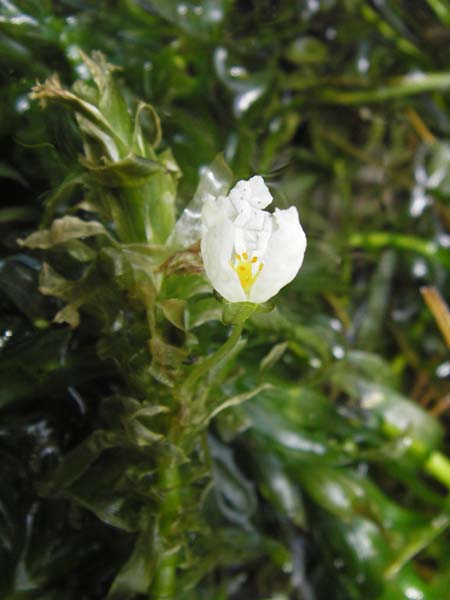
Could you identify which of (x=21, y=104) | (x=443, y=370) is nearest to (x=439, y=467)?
(x=443, y=370)

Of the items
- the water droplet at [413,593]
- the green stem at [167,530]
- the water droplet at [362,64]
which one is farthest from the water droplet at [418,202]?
the green stem at [167,530]

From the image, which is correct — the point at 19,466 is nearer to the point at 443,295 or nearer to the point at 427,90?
the point at 443,295

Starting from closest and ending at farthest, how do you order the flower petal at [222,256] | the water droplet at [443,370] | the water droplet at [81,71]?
1. the flower petal at [222,256]
2. the water droplet at [81,71]
3. the water droplet at [443,370]

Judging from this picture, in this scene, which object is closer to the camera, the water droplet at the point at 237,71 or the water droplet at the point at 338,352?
the water droplet at the point at 338,352

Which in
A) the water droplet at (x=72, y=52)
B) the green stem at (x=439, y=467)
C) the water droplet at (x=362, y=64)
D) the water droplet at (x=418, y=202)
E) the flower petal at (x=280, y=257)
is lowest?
the green stem at (x=439, y=467)

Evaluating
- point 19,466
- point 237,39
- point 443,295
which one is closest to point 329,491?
point 19,466

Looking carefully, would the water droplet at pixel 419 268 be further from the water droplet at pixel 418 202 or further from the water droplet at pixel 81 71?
the water droplet at pixel 81 71
